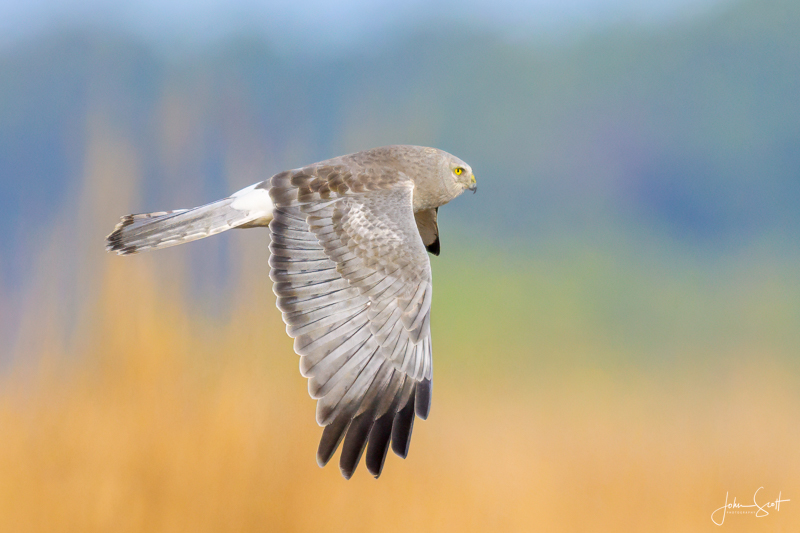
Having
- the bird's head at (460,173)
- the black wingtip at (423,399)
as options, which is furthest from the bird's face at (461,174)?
the black wingtip at (423,399)

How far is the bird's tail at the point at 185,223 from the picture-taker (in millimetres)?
2350

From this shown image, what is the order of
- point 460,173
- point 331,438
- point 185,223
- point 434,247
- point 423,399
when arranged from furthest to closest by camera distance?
point 434,247
point 460,173
point 185,223
point 423,399
point 331,438

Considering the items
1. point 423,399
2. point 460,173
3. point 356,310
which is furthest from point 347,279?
point 460,173

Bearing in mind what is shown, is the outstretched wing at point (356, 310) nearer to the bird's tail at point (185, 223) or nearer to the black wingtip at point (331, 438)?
the black wingtip at point (331, 438)

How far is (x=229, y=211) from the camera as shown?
2.45 metres

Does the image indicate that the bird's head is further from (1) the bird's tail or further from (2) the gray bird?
(1) the bird's tail

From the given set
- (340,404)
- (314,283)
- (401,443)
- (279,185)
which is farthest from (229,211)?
(401,443)

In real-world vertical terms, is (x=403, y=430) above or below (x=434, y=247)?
below

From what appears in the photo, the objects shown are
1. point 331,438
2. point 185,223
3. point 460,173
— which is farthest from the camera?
point 460,173

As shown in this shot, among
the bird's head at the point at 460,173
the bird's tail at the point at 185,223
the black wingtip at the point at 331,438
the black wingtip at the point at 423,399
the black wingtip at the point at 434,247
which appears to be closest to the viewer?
the black wingtip at the point at 331,438

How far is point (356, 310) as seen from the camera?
203cm

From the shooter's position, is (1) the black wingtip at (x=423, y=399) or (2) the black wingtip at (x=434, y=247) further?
(2) the black wingtip at (x=434, y=247)

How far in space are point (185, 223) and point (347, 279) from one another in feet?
2.51

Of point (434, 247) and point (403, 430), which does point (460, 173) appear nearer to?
point (434, 247)
